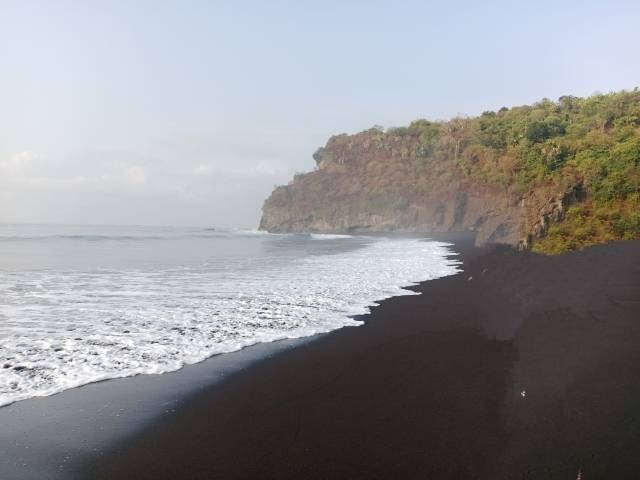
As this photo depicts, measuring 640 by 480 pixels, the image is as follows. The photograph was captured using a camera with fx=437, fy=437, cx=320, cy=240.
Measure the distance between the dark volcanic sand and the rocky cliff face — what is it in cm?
5877

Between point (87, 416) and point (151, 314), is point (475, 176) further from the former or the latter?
point (87, 416)

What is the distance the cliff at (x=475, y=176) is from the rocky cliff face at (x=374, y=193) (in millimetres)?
258

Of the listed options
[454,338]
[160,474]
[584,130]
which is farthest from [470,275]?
[584,130]

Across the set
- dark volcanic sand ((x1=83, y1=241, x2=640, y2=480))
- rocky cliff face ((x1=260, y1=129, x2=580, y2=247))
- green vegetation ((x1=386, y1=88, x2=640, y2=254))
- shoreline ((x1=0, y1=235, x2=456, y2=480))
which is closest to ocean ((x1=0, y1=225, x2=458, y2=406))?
shoreline ((x1=0, y1=235, x2=456, y2=480))

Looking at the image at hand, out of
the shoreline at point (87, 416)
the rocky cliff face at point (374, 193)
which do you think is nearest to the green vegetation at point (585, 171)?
the shoreline at point (87, 416)

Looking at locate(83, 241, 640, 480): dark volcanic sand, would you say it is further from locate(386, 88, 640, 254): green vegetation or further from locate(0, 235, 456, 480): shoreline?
locate(386, 88, 640, 254): green vegetation

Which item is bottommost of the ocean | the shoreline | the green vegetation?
the shoreline

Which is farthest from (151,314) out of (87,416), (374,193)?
(374,193)

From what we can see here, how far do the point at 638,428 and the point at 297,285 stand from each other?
11.4 m

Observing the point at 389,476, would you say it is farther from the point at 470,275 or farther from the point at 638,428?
the point at 470,275

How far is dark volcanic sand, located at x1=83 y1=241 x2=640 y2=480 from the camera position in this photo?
3975mm

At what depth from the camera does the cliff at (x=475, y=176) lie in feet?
70.1

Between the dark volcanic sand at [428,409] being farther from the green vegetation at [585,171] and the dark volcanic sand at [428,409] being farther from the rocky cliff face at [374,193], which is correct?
the rocky cliff face at [374,193]

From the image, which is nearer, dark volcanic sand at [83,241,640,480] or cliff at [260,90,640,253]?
dark volcanic sand at [83,241,640,480]
